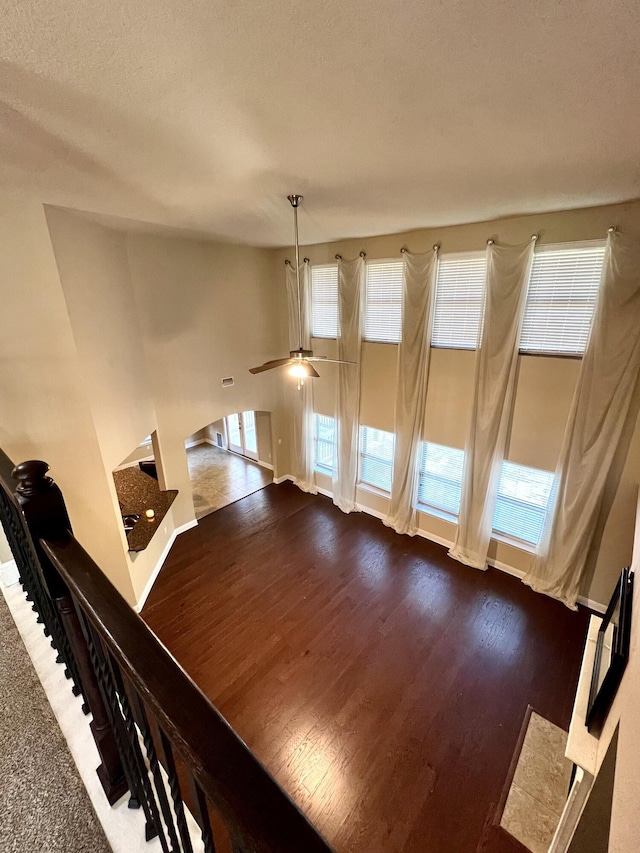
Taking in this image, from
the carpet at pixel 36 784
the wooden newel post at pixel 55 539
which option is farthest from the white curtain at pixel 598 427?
the carpet at pixel 36 784

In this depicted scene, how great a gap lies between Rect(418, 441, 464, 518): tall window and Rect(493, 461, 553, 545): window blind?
2.05ft

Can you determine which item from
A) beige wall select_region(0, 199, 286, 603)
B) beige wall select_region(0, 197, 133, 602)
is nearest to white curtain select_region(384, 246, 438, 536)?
beige wall select_region(0, 199, 286, 603)

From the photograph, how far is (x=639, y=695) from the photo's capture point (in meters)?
1.24

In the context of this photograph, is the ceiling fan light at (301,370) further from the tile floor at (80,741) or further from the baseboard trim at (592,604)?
the baseboard trim at (592,604)

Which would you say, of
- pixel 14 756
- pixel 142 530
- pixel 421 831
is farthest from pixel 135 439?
pixel 421 831

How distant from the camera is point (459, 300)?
4.84 m

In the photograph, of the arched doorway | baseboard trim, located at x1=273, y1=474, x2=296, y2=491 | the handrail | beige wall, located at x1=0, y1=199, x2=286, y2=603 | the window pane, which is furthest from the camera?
the window pane

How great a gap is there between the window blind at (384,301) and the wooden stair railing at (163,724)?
16.9 ft

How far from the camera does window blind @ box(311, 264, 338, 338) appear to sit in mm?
6121

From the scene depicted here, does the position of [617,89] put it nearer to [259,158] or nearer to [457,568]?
[259,158]

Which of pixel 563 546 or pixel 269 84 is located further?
pixel 563 546

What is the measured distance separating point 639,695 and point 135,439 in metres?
5.07

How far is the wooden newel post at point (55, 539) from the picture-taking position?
1.17 m

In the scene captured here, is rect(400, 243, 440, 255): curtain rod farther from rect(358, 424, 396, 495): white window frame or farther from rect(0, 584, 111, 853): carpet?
rect(0, 584, 111, 853): carpet
